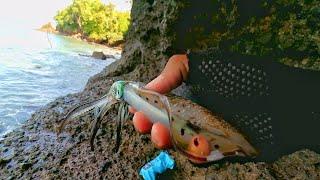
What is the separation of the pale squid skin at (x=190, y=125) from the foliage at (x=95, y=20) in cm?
6103

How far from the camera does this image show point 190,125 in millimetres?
1832

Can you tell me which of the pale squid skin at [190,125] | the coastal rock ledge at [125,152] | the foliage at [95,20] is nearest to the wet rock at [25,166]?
the coastal rock ledge at [125,152]

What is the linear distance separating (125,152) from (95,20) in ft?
222

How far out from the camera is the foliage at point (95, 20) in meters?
66.9

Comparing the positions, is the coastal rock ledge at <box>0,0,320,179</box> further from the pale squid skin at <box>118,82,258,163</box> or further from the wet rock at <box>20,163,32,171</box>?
the pale squid skin at <box>118,82,258,163</box>

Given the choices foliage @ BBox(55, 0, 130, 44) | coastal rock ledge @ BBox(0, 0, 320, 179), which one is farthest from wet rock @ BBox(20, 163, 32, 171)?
foliage @ BBox(55, 0, 130, 44)

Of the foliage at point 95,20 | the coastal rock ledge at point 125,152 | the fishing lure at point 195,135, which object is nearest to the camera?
the fishing lure at point 195,135

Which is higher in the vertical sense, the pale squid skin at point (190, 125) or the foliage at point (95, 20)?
the pale squid skin at point (190, 125)

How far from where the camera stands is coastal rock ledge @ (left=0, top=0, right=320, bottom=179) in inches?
103

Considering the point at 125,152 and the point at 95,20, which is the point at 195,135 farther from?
the point at 95,20

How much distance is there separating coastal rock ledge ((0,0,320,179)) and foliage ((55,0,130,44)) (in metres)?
58.5

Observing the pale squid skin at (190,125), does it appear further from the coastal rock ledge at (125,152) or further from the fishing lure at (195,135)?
the coastal rock ledge at (125,152)

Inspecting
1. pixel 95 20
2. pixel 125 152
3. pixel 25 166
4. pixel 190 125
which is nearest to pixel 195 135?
pixel 190 125

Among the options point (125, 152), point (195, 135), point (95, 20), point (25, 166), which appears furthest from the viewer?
point (95, 20)
